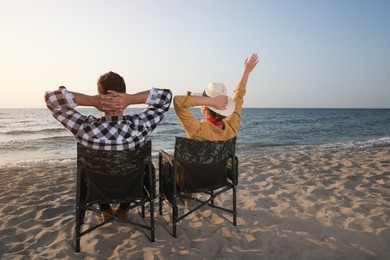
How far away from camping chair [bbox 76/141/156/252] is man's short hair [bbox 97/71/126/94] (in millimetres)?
580

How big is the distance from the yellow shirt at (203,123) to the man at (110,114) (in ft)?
0.57

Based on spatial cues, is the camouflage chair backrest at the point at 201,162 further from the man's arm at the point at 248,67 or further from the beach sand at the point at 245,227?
the man's arm at the point at 248,67

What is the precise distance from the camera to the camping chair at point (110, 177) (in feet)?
8.61

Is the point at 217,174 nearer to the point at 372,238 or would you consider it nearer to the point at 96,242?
the point at 96,242

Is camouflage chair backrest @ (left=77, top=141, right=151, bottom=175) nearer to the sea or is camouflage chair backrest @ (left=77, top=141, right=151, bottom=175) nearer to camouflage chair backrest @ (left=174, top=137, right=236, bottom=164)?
camouflage chair backrest @ (left=174, top=137, right=236, bottom=164)

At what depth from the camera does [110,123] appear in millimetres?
2588

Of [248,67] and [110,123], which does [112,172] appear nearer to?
[110,123]

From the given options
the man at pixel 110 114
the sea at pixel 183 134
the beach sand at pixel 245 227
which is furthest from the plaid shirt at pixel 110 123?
the sea at pixel 183 134

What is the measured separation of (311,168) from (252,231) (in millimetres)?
4131

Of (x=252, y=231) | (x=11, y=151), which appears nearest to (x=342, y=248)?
(x=252, y=231)

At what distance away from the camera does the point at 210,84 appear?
3.25 metres

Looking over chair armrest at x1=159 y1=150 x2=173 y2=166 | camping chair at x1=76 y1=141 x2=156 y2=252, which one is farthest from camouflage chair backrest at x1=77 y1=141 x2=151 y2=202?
→ chair armrest at x1=159 y1=150 x2=173 y2=166

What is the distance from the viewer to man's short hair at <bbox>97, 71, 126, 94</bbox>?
2.55 meters

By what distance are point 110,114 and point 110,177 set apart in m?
0.64
